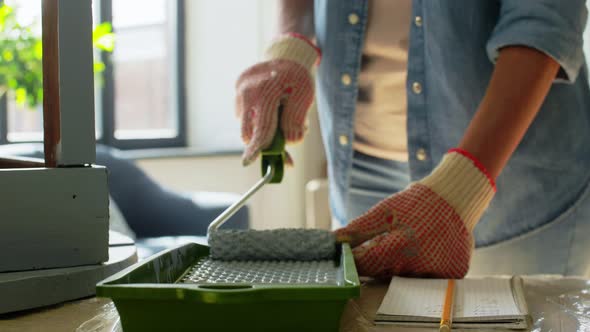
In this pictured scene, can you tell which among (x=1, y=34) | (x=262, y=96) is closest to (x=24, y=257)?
(x=262, y=96)

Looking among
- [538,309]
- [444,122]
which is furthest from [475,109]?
[538,309]

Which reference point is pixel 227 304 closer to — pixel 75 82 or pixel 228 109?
pixel 75 82

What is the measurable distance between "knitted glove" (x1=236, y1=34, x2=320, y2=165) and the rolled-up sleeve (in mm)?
281

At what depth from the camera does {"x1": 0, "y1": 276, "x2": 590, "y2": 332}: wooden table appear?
572 mm

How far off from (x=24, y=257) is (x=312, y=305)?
31 centimetres

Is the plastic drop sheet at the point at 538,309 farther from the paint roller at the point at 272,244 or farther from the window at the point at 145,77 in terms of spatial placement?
the window at the point at 145,77

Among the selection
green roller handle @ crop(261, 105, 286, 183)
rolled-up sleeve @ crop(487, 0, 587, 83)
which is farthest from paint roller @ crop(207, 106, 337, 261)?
rolled-up sleeve @ crop(487, 0, 587, 83)

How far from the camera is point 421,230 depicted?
2.41ft

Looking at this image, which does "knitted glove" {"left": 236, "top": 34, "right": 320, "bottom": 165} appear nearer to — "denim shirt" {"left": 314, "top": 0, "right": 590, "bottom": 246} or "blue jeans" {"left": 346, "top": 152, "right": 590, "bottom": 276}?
"denim shirt" {"left": 314, "top": 0, "right": 590, "bottom": 246}

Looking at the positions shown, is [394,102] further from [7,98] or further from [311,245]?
[7,98]

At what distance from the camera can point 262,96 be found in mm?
998

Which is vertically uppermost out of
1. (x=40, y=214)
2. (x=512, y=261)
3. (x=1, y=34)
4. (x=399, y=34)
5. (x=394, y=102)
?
(x=1, y=34)

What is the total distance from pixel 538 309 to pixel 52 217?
17.6 inches

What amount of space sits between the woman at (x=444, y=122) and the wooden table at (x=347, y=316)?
98 mm
